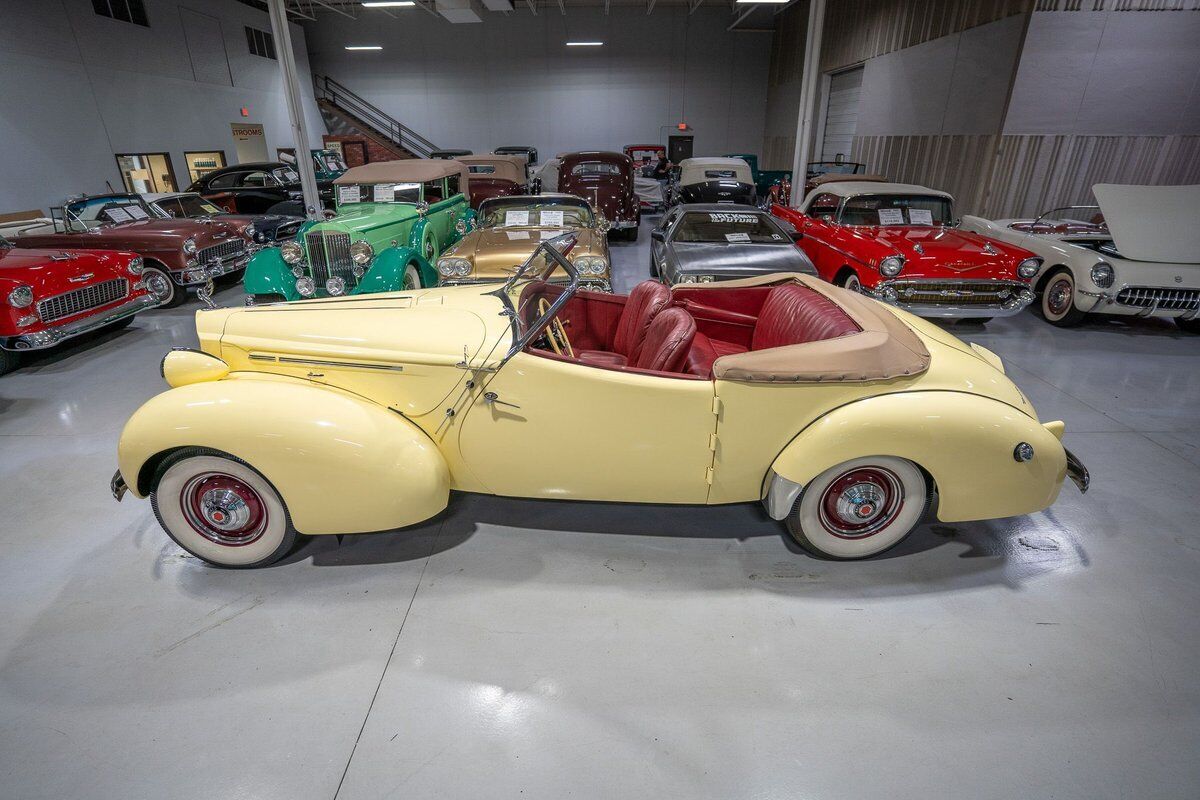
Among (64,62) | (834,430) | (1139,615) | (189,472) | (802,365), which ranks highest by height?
(64,62)

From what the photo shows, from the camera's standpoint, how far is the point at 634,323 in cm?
329

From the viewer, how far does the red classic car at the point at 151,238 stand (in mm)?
6922

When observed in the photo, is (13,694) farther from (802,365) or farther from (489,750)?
(802,365)

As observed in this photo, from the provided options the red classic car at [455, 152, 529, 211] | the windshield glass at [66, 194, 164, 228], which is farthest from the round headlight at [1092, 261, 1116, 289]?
the windshield glass at [66, 194, 164, 228]

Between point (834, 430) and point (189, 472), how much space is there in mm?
2834

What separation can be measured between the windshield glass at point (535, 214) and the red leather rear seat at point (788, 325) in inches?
157

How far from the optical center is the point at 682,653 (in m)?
2.29

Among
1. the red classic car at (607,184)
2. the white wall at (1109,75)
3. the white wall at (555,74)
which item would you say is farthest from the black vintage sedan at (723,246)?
the white wall at (555,74)

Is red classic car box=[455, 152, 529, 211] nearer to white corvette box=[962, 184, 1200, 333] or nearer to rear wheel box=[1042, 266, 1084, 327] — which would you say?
rear wheel box=[1042, 266, 1084, 327]

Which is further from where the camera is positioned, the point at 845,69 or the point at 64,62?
the point at 845,69

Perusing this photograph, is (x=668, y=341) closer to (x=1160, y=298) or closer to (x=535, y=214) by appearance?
(x=535, y=214)

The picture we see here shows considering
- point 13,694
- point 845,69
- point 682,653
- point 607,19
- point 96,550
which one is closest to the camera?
point 13,694

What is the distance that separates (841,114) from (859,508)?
59.2ft

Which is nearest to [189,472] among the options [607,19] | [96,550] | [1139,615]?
[96,550]
